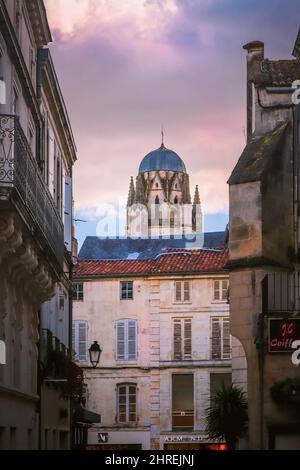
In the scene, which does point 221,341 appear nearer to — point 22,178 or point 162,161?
point 22,178

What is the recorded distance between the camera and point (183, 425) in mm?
54156

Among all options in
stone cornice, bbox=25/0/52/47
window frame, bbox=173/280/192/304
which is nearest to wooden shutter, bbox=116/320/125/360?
window frame, bbox=173/280/192/304

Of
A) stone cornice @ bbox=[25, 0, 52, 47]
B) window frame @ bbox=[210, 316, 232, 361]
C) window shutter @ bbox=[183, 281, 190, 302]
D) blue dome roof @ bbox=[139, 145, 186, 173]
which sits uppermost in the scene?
blue dome roof @ bbox=[139, 145, 186, 173]

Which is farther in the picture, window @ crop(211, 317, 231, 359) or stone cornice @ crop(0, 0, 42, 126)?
window @ crop(211, 317, 231, 359)

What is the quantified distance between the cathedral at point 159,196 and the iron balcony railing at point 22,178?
12444 cm

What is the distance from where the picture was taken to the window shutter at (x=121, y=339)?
2191 inches

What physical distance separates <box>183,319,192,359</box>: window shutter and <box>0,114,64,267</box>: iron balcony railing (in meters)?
31.2

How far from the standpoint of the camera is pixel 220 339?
54406 mm

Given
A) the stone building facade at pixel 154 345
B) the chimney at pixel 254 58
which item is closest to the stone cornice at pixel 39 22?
the chimney at pixel 254 58

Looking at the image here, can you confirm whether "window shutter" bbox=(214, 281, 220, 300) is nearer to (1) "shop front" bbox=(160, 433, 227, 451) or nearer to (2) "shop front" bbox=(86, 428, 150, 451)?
(1) "shop front" bbox=(160, 433, 227, 451)

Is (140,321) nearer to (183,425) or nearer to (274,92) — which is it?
(183,425)

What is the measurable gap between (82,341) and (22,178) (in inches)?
1480

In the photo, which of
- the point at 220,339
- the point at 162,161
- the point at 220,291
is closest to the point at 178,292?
the point at 220,291

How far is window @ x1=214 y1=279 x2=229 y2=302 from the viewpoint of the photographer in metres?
54.8
